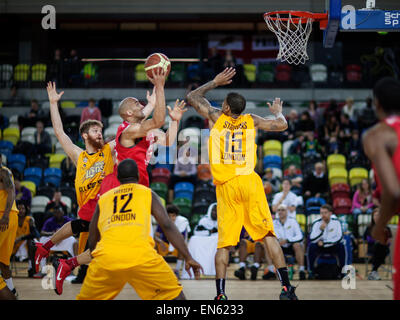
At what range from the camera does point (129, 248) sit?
4883 millimetres

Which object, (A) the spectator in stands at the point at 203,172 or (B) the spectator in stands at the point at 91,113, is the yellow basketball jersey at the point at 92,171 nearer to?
(A) the spectator in stands at the point at 203,172

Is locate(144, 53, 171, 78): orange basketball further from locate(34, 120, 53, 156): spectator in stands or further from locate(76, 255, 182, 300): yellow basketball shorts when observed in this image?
locate(34, 120, 53, 156): spectator in stands

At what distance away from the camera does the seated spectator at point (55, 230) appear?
1144cm

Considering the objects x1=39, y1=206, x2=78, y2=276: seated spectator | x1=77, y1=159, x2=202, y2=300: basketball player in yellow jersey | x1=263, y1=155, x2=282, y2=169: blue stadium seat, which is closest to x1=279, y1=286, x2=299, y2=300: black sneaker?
x1=77, y1=159, x2=202, y2=300: basketball player in yellow jersey

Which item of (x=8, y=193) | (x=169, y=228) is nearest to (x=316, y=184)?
(x=8, y=193)

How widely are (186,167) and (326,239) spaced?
4935 millimetres

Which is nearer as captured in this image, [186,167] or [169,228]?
[169,228]

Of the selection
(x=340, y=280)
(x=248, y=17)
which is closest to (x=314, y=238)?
(x=340, y=280)

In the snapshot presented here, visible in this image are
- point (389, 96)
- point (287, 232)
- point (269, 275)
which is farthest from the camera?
point (287, 232)

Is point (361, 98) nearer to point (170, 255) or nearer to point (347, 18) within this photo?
point (170, 255)

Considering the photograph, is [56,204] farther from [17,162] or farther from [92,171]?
[92,171]

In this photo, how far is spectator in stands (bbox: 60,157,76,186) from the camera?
15.2m

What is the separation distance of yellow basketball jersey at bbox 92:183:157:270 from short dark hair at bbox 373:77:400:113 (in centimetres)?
207

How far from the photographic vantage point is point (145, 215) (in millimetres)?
5035
